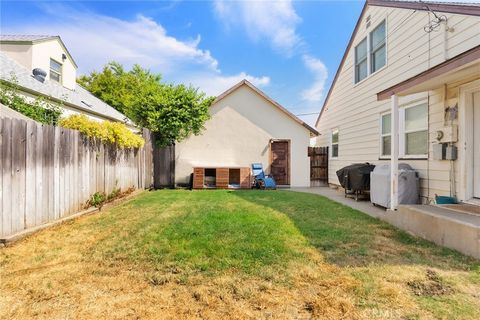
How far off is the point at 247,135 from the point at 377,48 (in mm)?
5972

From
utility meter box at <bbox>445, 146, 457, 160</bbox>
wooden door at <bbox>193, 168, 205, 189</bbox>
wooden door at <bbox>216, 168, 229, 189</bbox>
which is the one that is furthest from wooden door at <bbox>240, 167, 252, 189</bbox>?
utility meter box at <bbox>445, 146, 457, 160</bbox>

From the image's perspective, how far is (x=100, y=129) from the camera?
651 cm

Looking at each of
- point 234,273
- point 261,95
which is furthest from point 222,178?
point 234,273

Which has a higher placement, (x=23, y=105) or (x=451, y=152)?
(x=23, y=105)

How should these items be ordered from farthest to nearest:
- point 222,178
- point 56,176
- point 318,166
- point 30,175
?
1. point 318,166
2. point 222,178
3. point 56,176
4. point 30,175

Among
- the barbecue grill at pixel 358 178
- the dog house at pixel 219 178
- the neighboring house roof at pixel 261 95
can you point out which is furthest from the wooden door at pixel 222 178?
the barbecue grill at pixel 358 178

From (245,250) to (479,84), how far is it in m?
4.89

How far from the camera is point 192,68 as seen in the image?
1738cm

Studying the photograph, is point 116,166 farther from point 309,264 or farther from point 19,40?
point 19,40

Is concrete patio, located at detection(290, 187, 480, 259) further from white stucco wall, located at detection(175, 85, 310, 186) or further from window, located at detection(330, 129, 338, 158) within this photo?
white stucco wall, located at detection(175, 85, 310, 186)

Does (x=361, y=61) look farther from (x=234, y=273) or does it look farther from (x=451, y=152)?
(x=234, y=273)

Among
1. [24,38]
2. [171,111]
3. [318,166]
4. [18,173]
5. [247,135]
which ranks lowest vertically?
[318,166]

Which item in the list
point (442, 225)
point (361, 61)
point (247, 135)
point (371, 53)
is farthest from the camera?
point (247, 135)

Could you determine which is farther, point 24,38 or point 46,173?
point 24,38
